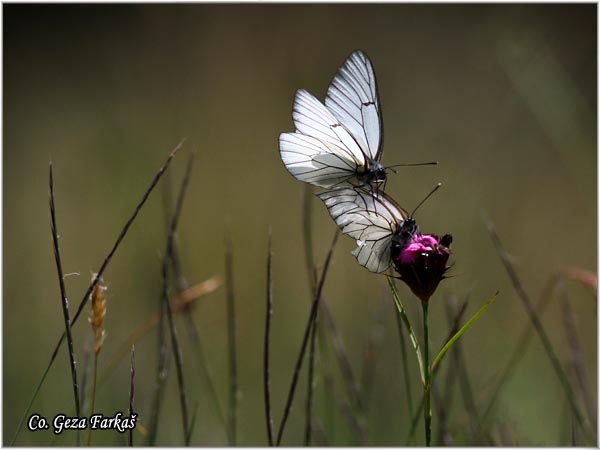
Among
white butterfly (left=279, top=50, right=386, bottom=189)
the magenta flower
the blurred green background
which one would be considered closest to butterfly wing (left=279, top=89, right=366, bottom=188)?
white butterfly (left=279, top=50, right=386, bottom=189)

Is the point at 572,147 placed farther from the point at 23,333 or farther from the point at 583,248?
the point at 23,333

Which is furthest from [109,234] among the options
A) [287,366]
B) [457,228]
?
[457,228]

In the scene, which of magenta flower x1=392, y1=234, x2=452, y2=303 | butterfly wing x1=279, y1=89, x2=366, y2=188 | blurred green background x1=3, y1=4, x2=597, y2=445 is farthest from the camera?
blurred green background x1=3, y1=4, x2=597, y2=445

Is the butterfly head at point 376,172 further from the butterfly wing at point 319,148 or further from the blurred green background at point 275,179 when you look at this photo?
the blurred green background at point 275,179

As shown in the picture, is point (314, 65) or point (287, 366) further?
point (314, 65)

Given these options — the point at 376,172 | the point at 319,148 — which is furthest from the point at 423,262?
the point at 319,148

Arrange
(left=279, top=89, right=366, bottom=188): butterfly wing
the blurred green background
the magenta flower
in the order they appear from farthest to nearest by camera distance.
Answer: the blurred green background → (left=279, top=89, right=366, bottom=188): butterfly wing → the magenta flower

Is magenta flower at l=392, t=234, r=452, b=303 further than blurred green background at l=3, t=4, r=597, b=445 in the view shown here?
No

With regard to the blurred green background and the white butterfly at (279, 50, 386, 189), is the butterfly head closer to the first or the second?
the white butterfly at (279, 50, 386, 189)
